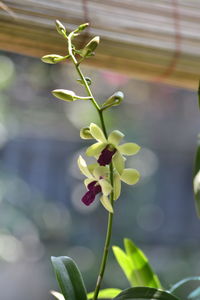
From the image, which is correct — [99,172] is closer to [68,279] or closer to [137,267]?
[68,279]

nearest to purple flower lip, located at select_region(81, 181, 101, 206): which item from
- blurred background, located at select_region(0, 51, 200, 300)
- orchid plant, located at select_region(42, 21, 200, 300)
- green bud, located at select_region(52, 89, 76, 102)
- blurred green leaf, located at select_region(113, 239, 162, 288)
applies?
orchid plant, located at select_region(42, 21, 200, 300)

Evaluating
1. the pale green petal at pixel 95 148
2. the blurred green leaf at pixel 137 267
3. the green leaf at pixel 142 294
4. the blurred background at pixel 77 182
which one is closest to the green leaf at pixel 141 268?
the blurred green leaf at pixel 137 267

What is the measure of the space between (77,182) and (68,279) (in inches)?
78.4

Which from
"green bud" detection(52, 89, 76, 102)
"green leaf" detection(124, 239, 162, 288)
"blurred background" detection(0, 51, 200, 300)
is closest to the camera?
"green bud" detection(52, 89, 76, 102)

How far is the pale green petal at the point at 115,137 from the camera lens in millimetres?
610

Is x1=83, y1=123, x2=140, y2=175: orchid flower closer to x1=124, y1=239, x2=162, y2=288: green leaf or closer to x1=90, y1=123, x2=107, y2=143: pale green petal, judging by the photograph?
x1=90, y1=123, x2=107, y2=143: pale green petal

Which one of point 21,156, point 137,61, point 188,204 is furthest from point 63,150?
point 137,61

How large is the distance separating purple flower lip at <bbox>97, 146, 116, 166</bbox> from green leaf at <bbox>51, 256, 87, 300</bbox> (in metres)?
0.14

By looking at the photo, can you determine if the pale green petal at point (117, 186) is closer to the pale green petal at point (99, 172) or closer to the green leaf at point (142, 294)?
the pale green petal at point (99, 172)

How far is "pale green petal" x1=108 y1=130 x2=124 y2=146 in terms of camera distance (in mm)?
610

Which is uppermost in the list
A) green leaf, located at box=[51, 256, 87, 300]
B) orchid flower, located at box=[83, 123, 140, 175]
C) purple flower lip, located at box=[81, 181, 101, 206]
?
orchid flower, located at box=[83, 123, 140, 175]

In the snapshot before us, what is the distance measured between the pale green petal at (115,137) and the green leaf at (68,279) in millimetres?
163

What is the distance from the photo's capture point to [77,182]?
8.70ft

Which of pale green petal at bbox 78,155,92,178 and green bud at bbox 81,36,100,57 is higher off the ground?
green bud at bbox 81,36,100,57
